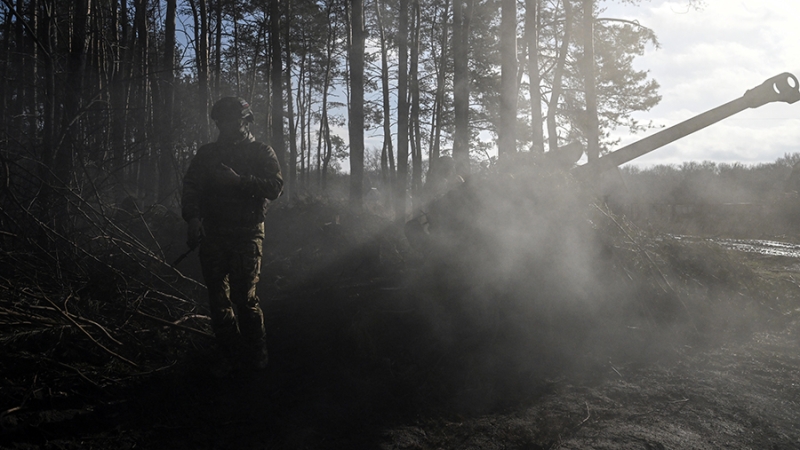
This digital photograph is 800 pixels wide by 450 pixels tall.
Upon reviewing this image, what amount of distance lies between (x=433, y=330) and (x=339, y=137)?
96.8 feet

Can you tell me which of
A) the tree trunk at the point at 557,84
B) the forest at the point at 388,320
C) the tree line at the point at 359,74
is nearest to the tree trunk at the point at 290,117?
the tree line at the point at 359,74

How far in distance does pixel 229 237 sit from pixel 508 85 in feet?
22.1

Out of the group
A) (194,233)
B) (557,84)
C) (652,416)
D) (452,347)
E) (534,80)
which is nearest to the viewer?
(652,416)

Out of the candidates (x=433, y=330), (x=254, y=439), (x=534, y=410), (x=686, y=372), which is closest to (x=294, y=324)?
(x=433, y=330)

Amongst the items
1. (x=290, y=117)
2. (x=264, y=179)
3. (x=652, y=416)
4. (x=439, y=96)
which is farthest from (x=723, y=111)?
(x=290, y=117)

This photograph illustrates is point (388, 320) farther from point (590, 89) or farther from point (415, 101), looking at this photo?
point (415, 101)

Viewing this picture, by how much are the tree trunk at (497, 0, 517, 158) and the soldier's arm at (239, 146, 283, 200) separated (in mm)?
5452

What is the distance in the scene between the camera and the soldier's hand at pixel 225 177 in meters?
4.04

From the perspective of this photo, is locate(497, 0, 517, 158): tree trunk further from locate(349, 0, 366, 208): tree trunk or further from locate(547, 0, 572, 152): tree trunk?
locate(547, 0, 572, 152): tree trunk

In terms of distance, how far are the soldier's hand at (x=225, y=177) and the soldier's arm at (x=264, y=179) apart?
0.16ft

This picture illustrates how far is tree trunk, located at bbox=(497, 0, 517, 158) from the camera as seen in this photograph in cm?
922

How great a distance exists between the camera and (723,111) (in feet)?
25.1

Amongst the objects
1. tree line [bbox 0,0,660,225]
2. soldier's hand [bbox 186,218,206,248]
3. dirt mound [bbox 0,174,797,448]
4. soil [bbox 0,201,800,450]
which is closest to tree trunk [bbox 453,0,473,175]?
tree line [bbox 0,0,660,225]

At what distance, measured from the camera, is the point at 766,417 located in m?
3.53
